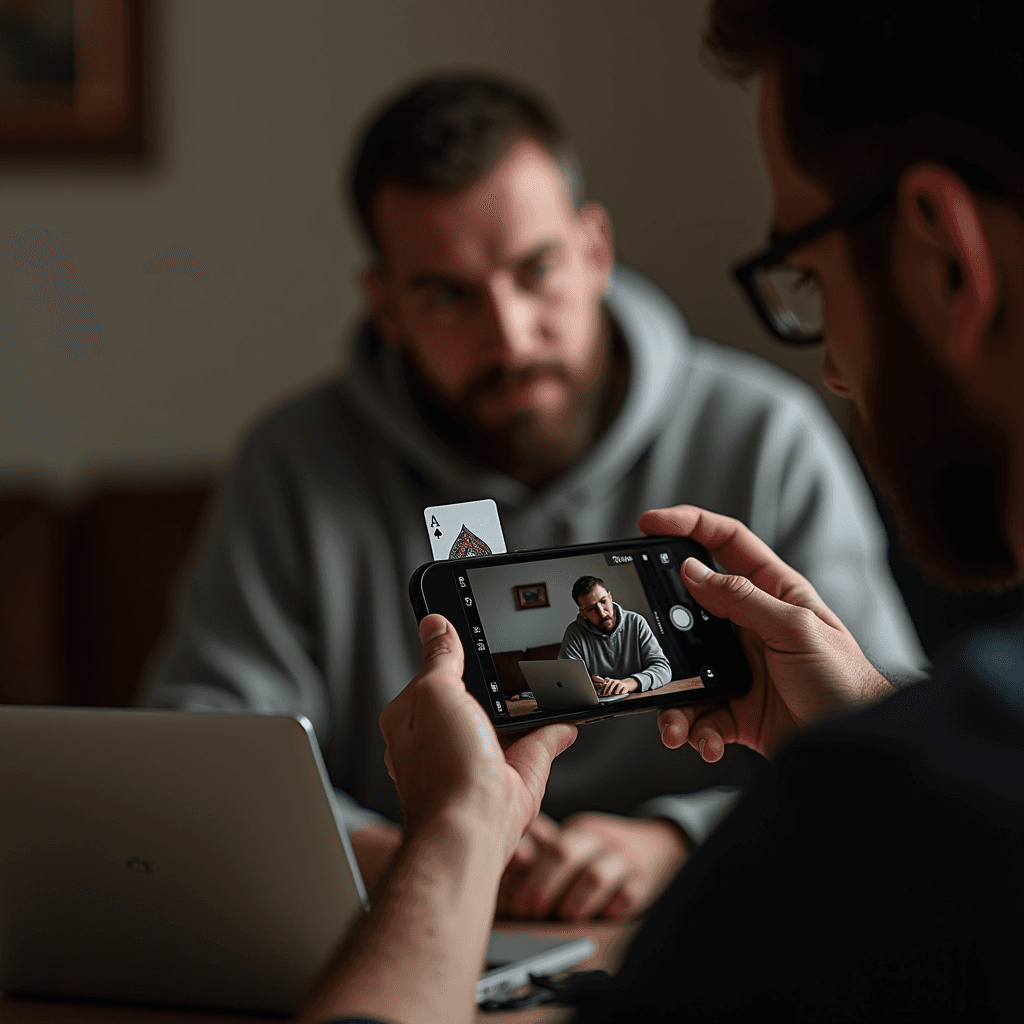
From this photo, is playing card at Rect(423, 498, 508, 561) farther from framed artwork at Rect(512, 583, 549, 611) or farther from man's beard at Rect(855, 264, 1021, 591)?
man's beard at Rect(855, 264, 1021, 591)

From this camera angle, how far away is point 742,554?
2.39ft

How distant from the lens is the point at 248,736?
641mm

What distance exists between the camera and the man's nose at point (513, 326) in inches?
56.7

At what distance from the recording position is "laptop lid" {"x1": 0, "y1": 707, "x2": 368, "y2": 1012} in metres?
0.65

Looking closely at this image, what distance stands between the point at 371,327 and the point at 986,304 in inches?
48.7

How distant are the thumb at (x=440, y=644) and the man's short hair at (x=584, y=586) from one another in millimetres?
79

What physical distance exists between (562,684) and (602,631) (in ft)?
0.14

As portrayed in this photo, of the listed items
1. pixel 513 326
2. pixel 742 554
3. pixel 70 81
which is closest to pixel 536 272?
pixel 513 326

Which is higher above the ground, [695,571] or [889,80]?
[889,80]

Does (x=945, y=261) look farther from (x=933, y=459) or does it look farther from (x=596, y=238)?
(x=596, y=238)

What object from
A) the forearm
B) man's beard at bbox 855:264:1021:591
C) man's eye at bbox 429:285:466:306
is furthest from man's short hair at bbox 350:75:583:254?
the forearm

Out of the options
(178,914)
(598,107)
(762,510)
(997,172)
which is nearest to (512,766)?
(178,914)

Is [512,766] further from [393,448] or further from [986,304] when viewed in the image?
[393,448]

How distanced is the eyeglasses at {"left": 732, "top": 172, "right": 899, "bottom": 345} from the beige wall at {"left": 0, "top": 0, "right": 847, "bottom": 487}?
143cm
